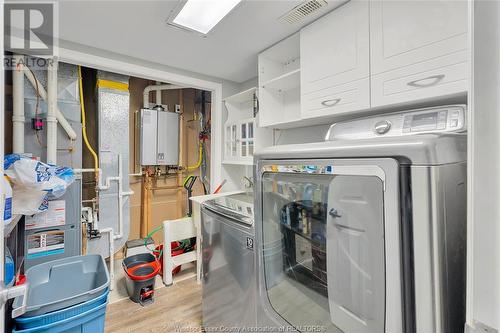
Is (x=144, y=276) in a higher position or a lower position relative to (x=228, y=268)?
lower

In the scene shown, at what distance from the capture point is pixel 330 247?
86 centimetres

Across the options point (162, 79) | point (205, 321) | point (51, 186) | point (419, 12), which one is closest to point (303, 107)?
point (419, 12)

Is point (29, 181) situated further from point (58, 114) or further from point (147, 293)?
point (147, 293)

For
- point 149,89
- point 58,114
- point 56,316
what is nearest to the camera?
point 56,316

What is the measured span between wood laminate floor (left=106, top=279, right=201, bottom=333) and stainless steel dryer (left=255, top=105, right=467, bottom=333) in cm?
114

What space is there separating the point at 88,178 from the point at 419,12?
3346 mm

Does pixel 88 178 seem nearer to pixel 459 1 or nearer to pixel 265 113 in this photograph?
pixel 265 113

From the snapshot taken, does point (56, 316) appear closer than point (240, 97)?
Yes

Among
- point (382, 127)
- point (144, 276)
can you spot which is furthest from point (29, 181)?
point (382, 127)

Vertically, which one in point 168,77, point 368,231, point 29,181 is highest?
point 168,77

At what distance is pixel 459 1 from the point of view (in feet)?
3.24

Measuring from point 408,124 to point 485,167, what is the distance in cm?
90

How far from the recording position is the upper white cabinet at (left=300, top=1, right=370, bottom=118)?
1307mm

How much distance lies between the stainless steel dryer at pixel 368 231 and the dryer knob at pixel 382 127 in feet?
0.42
